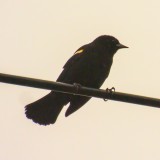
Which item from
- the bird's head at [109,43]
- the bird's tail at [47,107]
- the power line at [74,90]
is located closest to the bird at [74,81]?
the bird's tail at [47,107]

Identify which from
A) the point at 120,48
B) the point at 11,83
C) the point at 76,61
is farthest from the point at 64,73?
the point at 11,83

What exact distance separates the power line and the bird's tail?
1.85m

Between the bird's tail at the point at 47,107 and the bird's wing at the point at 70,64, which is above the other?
the bird's wing at the point at 70,64

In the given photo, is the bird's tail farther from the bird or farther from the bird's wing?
the bird's wing

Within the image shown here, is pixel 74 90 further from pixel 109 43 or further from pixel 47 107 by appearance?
pixel 109 43

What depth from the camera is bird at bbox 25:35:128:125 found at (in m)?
4.81

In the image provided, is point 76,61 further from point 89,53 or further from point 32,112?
point 32,112

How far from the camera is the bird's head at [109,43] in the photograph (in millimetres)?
5517

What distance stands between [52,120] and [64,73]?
572 millimetres

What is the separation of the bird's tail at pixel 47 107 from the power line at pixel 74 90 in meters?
1.85

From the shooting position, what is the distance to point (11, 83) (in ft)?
8.63

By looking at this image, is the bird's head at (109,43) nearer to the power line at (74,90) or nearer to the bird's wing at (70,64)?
the bird's wing at (70,64)

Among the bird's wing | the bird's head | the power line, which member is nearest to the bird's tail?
the bird's wing

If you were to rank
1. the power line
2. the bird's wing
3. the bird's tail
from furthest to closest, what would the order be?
the bird's wing < the bird's tail < the power line
